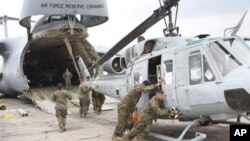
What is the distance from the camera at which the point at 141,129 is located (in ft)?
26.0

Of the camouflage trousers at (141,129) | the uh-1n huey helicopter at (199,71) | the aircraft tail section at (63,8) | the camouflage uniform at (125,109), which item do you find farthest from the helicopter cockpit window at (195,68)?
the aircraft tail section at (63,8)

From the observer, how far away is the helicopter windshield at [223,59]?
695 cm

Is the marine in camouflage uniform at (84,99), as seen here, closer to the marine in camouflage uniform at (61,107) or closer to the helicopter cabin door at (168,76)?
the marine in camouflage uniform at (61,107)

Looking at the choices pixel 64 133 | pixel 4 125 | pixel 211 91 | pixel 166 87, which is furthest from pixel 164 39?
pixel 4 125

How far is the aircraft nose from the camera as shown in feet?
21.2

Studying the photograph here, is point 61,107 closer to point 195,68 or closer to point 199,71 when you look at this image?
point 195,68

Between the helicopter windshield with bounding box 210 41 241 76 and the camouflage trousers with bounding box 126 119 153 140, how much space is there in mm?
1826

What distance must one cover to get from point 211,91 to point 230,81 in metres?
0.44

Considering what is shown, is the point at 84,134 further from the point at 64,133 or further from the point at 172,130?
the point at 172,130

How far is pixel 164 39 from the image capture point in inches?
342

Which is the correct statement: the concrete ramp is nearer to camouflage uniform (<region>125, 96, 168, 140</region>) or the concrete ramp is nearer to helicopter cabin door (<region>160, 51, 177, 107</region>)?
camouflage uniform (<region>125, 96, 168, 140</region>)

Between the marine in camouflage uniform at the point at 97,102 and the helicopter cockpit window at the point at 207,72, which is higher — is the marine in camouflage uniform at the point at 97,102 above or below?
below

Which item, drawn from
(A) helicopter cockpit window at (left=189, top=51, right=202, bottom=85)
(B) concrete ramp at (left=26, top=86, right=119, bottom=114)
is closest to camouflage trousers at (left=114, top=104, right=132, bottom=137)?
(A) helicopter cockpit window at (left=189, top=51, right=202, bottom=85)

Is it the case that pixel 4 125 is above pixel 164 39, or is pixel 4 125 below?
below
